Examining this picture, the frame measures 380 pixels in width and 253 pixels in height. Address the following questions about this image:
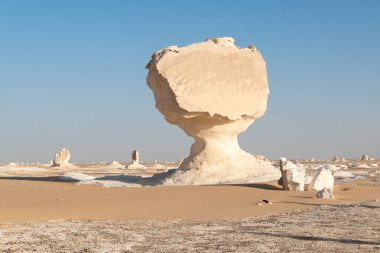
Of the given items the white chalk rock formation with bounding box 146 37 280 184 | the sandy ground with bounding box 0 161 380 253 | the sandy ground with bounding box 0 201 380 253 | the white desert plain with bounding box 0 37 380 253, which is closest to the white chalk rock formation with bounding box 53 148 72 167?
the white desert plain with bounding box 0 37 380 253

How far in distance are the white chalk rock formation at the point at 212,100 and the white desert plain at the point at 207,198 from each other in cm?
5

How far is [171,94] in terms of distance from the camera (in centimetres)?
2250

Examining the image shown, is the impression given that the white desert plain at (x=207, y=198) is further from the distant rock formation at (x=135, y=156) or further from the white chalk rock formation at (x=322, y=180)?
the distant rock formation at (x=135, y=156)

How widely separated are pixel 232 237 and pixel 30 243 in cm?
310

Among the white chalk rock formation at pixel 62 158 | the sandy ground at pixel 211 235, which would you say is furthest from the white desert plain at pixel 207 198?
the white chalk rock formation at pixel 62 158

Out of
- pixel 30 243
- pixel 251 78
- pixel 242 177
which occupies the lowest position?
pixel 30 243

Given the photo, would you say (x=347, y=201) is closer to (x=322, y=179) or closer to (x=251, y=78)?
(x=322, y=179)

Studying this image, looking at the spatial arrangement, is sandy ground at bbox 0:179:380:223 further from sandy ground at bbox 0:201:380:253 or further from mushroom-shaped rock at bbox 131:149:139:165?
mushroom-shaped rock at bbox 131:149:139:165

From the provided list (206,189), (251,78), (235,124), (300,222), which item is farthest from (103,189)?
(300,222)

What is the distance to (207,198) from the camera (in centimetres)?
1590

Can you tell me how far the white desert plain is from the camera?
8.15m

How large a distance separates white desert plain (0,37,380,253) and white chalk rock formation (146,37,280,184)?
5 centimetres

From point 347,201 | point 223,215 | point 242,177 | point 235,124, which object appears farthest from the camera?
point 235,124

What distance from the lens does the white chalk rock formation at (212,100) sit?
2211 centimetres
